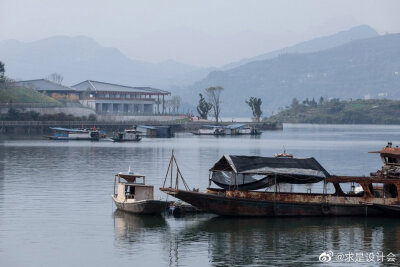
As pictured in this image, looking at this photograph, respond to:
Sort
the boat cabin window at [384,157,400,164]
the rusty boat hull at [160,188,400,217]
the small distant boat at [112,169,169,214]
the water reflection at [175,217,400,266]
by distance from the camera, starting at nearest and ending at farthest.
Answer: the water reflection at [175,217,400,266]
the rusty boat hull at [160,188,400,217]
the small distant boat at [112,169,169,214]
the boat cabin window at [384,157,400,164]

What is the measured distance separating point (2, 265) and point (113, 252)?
5848 millimetres

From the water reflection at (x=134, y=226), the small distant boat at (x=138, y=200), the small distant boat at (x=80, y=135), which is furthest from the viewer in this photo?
the small distant boat at (x=80, y=135)

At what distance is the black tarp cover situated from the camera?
161 feet

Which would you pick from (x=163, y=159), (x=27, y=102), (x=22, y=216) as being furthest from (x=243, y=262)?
(x=27, y=102)

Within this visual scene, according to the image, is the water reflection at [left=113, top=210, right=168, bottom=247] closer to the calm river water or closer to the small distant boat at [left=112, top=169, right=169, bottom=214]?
the calm river water

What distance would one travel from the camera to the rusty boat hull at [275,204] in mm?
48375

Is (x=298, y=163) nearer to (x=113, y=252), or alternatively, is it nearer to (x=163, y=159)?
(x=113, y=252)

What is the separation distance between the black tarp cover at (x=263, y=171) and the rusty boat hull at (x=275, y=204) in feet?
4.05

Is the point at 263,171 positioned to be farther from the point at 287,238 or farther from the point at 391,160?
the point at 391,160

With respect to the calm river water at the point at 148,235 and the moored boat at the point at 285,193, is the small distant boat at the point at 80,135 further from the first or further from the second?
the moored boat at the point at 285,193

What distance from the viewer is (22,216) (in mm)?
49750

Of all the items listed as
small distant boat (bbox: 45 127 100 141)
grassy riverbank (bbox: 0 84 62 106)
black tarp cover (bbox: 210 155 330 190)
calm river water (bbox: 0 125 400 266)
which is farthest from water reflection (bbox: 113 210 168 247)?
grassy riverbank (bbox: 0 84 62 106)

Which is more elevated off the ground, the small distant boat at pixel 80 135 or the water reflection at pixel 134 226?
the small distant boat at pixel 80 135

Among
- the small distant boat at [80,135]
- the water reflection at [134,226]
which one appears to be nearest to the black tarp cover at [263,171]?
the water reflection at [134,226]
